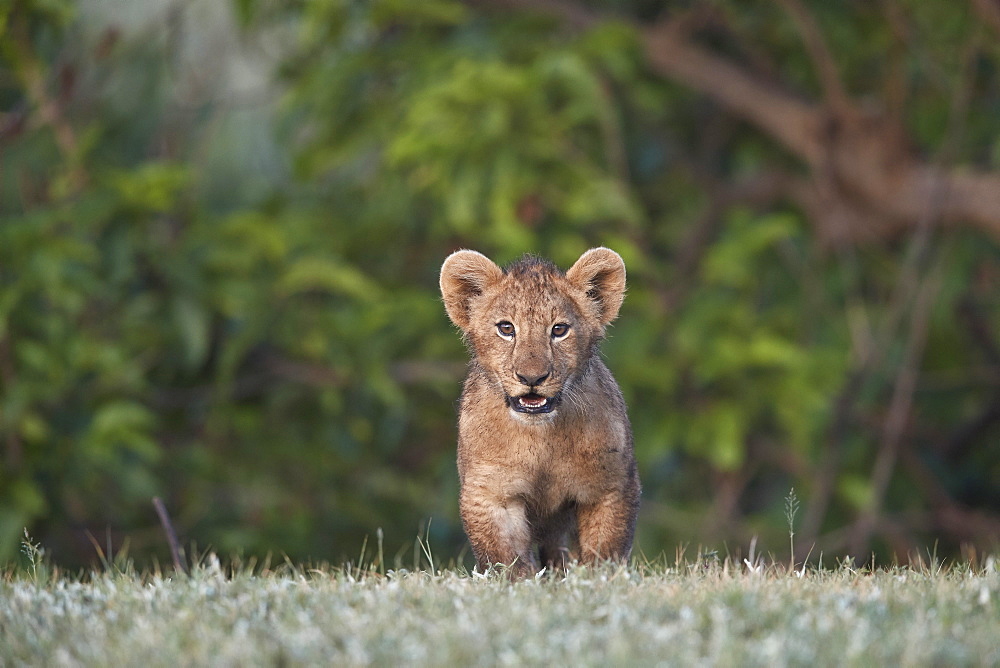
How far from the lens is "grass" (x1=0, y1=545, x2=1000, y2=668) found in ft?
14.7

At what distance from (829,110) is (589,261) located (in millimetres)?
8286

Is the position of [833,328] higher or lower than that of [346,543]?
higher

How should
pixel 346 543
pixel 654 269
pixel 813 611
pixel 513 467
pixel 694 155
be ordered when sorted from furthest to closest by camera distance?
pixel 694 155 → pixel 346 543 → pixel 654 269 → pixel 513 467 → pixel 813 611

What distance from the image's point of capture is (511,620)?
481 cm

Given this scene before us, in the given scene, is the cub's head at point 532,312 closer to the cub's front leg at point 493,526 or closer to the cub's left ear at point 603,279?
the cub's left ear at point 603,279

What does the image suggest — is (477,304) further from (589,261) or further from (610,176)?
(610,176)

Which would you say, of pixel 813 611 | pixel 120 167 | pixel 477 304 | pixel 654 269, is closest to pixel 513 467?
pixel 477 304

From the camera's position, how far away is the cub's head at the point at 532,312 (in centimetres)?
619

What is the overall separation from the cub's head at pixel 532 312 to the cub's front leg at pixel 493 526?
18.6 inches

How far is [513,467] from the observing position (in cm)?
626

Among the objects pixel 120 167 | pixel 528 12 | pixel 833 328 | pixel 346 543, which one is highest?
pixel 528 12

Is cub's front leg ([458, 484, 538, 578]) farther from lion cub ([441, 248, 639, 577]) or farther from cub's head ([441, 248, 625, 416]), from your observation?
cub's head ([441, 248, 625, 416])

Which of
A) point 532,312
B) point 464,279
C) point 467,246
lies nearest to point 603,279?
point 532,312

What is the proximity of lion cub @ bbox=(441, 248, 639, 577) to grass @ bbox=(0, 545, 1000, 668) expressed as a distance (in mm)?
413
